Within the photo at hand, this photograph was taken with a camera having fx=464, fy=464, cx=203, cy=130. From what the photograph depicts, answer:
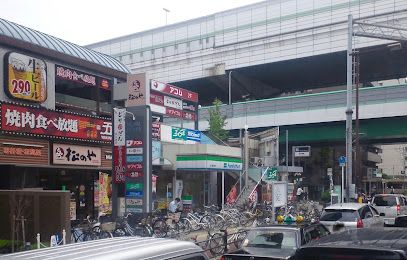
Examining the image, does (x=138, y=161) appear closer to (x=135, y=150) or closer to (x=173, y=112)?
(x=135, y=150)

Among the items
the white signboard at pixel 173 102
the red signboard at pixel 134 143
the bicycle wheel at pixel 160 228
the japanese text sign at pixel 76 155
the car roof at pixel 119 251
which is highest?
the white signboard at pixel 173 102

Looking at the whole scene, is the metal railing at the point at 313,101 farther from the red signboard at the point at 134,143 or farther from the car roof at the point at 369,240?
the car roof at the point at 369,240

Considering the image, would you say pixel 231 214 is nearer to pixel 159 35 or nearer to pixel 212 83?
pixel 212 83

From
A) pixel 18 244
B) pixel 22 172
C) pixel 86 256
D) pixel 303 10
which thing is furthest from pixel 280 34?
pixel 86 256

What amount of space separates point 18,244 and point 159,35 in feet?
206

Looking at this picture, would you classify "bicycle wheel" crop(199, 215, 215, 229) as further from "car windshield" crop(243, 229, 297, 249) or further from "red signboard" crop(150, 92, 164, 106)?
"car windshield" crop(243, 229, 297, 249)

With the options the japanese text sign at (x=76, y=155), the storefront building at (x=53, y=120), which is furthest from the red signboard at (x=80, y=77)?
the japanese text sign at (x=76, y=155)

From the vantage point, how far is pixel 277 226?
9938 millimetres

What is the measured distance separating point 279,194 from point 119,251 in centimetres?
1618

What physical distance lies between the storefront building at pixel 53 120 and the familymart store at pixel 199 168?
15.7 feet

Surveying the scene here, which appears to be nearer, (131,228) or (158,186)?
(131,228)

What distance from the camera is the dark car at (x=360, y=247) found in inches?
157

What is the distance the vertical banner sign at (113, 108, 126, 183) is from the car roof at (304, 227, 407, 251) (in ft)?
36.3

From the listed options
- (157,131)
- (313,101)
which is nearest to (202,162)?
(157,131)
